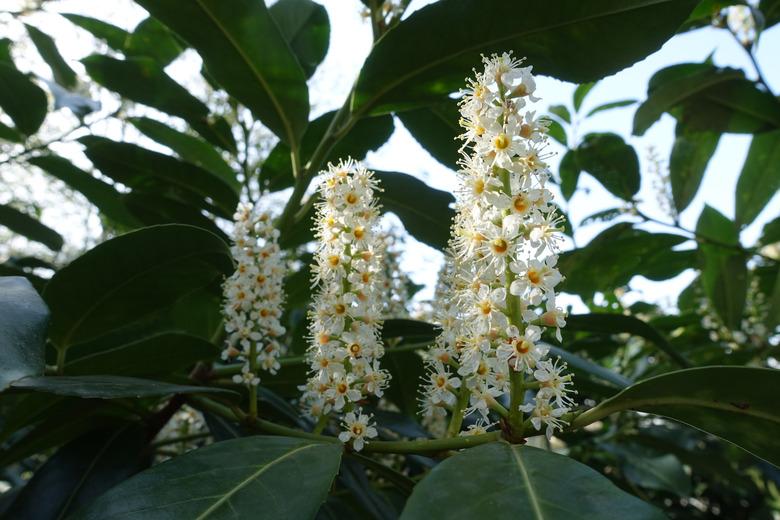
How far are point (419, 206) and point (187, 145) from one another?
1038mm

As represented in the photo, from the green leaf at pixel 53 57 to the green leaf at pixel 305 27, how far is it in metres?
0.93

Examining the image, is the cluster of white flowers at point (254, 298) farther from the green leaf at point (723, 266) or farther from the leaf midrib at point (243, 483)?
the green leaf at point (723, 266)

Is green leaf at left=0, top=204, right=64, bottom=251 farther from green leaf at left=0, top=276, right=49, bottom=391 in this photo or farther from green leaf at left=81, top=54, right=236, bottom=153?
green leaf at left=0, top=276, right=49, bottom=391

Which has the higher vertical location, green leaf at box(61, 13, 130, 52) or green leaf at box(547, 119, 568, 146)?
green leaf at box(547, 119, 568, 146)

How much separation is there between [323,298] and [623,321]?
86 centimetres

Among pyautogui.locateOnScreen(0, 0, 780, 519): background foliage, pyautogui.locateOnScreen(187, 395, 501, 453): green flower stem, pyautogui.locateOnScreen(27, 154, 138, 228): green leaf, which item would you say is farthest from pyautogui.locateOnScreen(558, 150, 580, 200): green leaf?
pyautogui.locateOnScreen(187, 395, 501, 453): green flower stem

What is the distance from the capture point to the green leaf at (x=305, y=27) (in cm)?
225

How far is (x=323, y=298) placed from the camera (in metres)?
1.24

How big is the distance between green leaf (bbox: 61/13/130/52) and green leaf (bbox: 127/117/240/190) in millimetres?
357

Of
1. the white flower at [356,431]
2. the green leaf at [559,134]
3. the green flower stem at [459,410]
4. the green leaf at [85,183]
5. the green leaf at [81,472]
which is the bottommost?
the green leaf at [81,472]

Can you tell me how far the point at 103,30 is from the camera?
8.16 feet

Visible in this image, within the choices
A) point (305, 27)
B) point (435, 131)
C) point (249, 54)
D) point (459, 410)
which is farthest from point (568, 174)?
point (459, 410)

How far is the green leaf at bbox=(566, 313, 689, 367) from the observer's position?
5.55 feet

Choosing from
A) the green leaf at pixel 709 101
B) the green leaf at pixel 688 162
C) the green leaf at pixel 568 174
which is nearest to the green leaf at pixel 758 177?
the green leaf at pixel 688 162
